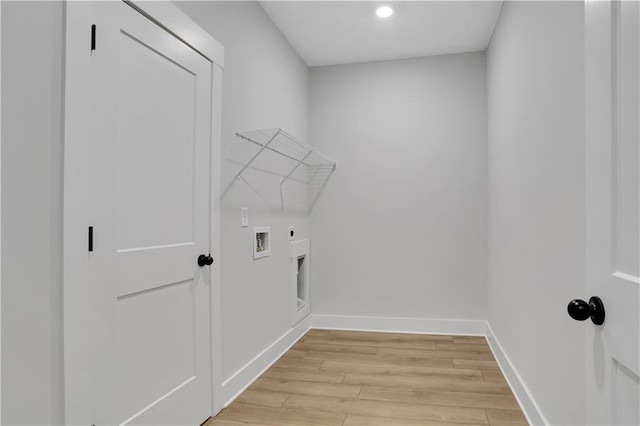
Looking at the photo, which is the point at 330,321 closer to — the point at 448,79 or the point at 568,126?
the point at 448,79

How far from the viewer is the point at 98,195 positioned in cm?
146

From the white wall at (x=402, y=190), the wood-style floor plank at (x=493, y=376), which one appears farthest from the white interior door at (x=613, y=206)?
the white wall at (x=402, y=190)

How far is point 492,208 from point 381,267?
113 cm

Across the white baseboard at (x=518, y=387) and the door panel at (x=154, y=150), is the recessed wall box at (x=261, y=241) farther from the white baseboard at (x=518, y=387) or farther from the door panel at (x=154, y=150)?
the white baseboard at (x=518, y=387)

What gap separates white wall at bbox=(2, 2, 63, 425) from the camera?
1153mm

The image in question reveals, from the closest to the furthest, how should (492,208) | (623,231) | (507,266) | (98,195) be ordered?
1. (623,231)
2. (98,195)
3. (507,266)
4. (492,208)

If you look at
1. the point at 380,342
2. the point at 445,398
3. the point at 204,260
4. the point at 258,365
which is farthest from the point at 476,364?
the point at 204,260

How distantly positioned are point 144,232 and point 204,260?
0.45m

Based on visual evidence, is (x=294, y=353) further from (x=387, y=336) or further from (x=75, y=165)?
(x=75, y=165)

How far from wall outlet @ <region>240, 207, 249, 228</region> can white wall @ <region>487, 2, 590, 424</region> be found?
1632 mm

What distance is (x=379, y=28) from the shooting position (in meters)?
3.31

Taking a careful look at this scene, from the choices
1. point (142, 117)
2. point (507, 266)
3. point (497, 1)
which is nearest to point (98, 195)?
point (142, 117)

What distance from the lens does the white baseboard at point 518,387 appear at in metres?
2.02

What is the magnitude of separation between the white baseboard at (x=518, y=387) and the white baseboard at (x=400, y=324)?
1.38ft
